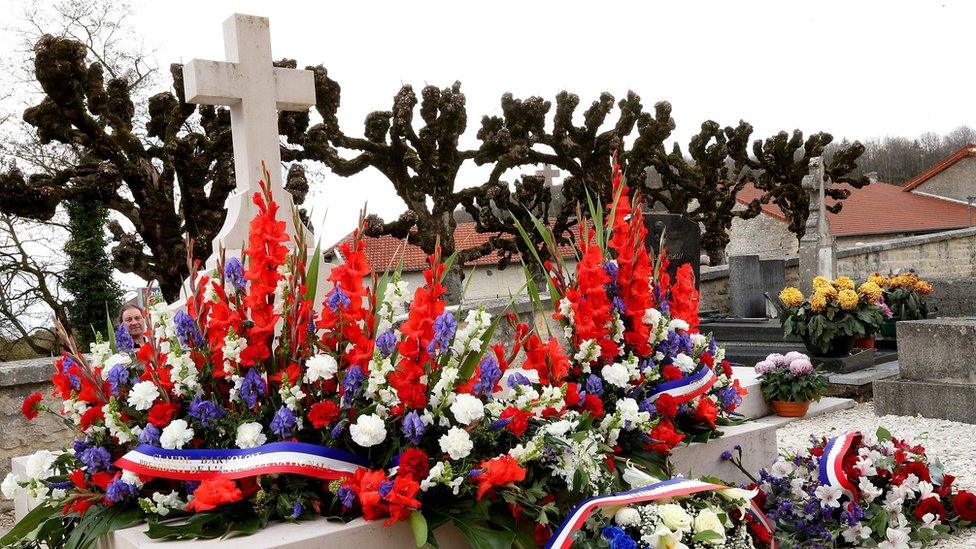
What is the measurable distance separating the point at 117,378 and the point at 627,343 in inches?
74.8

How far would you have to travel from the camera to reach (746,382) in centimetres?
541

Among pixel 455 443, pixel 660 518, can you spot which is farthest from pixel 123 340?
pixel 660 518

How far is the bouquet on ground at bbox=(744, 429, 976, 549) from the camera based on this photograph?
352 cm

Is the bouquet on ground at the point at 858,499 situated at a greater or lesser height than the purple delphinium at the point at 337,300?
lesser

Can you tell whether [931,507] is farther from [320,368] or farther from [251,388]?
[251,388]

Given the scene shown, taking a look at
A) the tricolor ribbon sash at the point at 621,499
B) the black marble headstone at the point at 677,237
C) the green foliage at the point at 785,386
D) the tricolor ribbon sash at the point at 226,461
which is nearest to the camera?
the tricolor ribbon sash at the point at 226,461

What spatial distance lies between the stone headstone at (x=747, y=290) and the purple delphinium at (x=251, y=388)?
11039 mm

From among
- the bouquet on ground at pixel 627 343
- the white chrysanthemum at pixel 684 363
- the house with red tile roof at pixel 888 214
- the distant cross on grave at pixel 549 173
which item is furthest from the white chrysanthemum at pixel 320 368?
the house with red tile roof at pixel 888 214

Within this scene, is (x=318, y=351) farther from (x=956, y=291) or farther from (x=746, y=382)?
(x=956, y=291)

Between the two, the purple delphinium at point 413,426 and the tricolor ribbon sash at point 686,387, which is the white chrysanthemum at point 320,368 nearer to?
the purple delphinium at point 413,426

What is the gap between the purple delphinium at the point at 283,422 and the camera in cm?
231

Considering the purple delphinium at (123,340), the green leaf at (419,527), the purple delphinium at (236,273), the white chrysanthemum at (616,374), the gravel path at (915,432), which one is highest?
the purple delphinium at (236,273)

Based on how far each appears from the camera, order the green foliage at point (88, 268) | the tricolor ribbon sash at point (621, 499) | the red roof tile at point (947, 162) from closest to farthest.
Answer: the tricolor ribbon sash at point (621, 499) → the green foliage at point (88, 268) → the red roof tile at point (947, 162)

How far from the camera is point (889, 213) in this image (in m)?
32.6
